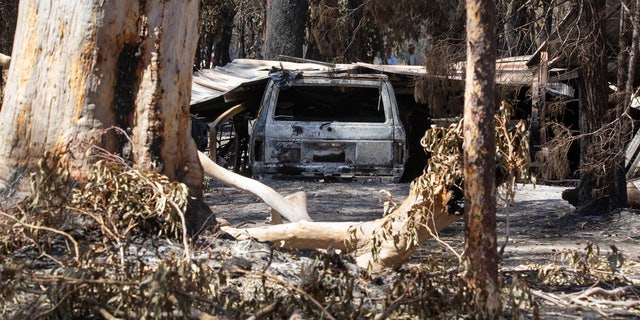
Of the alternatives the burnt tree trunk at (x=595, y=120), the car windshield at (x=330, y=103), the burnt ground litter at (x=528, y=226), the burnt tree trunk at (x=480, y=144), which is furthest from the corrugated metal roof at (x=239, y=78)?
the burnt tree trunk at (x=480, y=144)

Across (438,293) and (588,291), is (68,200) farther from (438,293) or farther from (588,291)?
(588,291)

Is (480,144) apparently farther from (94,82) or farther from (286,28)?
(286,28)

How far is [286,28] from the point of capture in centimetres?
2198

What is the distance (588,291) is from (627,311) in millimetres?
228

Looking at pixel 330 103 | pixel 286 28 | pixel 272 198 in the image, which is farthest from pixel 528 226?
pixel 286 28

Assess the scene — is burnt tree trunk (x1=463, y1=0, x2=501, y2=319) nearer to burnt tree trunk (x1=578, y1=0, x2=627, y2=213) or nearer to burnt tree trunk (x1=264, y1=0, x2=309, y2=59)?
burnt tree trunk (x1=578, y1=0, x2=627, y2=213)

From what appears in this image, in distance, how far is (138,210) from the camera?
19.3 ft

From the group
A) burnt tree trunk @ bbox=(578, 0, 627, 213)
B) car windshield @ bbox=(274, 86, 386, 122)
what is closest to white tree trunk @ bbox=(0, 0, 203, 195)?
burnt tree trunk @ bbox=(578, 0, 627, 213)

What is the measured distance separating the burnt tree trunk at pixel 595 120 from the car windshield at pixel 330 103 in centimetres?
433

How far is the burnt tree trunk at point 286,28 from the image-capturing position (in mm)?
21891

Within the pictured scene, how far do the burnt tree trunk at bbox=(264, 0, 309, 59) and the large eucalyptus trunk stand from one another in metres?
15.5

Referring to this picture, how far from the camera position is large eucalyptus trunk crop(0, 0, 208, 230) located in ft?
20.4

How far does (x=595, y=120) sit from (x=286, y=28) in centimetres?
1238

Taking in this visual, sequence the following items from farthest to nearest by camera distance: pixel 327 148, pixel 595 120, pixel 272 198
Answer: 1. pixel 327 148
2. pixel 595 120
3. pixel 272 198
